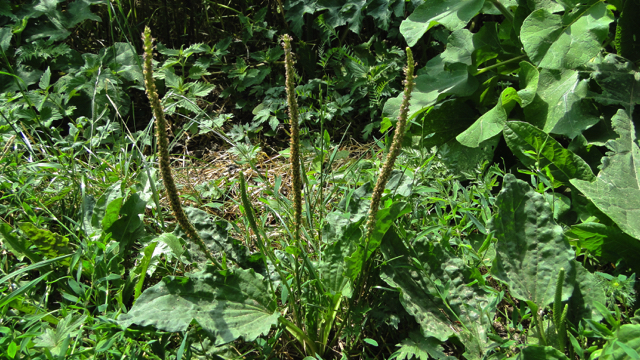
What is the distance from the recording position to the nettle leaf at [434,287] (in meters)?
1.52

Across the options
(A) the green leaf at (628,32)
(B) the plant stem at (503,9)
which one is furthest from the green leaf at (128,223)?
(A) the green leaf at (628,32)

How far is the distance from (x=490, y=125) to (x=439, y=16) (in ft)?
2.00

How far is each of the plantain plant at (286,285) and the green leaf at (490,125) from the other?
79cm

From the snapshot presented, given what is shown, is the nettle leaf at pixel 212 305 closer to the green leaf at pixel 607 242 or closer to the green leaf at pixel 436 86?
the green leaf at pixel 607 242

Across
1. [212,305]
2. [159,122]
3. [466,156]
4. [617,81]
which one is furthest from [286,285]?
[617,81]

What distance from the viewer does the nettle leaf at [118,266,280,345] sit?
4.52 feet

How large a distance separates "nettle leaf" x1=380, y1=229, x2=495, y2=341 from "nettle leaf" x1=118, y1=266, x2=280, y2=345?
0.42 metres

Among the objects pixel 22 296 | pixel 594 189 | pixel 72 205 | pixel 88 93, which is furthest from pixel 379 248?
pixel 88 93

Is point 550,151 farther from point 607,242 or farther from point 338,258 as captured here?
point 338,258

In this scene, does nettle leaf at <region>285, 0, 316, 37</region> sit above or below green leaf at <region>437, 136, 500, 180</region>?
above

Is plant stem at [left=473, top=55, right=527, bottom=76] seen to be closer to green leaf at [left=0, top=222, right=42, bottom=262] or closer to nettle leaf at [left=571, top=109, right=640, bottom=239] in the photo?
nettle leaf at [left=571, top=109, right=640, bottom=239]

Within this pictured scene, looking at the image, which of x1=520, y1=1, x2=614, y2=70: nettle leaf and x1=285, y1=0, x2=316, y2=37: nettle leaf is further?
x1=285, y1=0, x2=316, y2=37: nettle leaf


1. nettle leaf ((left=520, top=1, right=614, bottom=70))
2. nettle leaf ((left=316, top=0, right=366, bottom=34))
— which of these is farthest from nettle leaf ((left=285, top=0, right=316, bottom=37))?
nettle leaf ((left=520, top=1, right=614, bottom=70))

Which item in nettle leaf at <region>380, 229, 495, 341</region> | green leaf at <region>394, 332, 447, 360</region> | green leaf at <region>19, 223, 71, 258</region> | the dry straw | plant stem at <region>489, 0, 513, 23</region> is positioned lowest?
green leaf at <region>394, 332, 447, 360</region>
